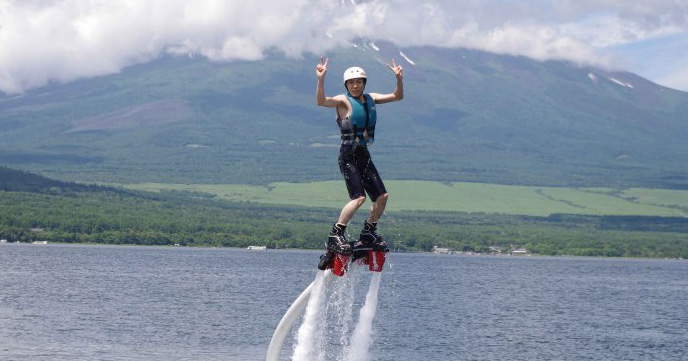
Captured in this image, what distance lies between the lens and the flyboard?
59.2 ft

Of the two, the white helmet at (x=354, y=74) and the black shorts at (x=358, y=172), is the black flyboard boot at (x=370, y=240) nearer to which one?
the black shorts at (x=358, y=172)

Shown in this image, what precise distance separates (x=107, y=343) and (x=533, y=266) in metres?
135

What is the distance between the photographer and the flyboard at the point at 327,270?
18.0 m

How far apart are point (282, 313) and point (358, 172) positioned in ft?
203

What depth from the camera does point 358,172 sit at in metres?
18.5

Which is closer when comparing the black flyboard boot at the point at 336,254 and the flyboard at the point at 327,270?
the flyboard at the point at 327,270

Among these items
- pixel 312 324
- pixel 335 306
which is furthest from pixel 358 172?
pixel 312 324

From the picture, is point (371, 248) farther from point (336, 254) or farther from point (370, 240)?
point (336, 254)

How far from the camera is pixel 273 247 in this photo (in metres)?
184

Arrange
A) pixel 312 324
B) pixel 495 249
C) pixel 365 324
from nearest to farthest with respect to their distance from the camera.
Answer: pixel 312 324
pixel 365 324
pixel 495 249

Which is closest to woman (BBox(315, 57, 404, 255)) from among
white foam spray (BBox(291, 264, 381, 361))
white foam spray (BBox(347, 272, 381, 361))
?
white foam spray (BBox(291, 264, 381, 361))

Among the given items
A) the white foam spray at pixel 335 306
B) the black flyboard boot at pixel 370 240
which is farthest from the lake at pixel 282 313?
the black flyboard boot at pixel 370 240

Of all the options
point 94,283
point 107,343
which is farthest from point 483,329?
point 94,283

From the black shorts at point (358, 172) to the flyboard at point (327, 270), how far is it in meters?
0.90
